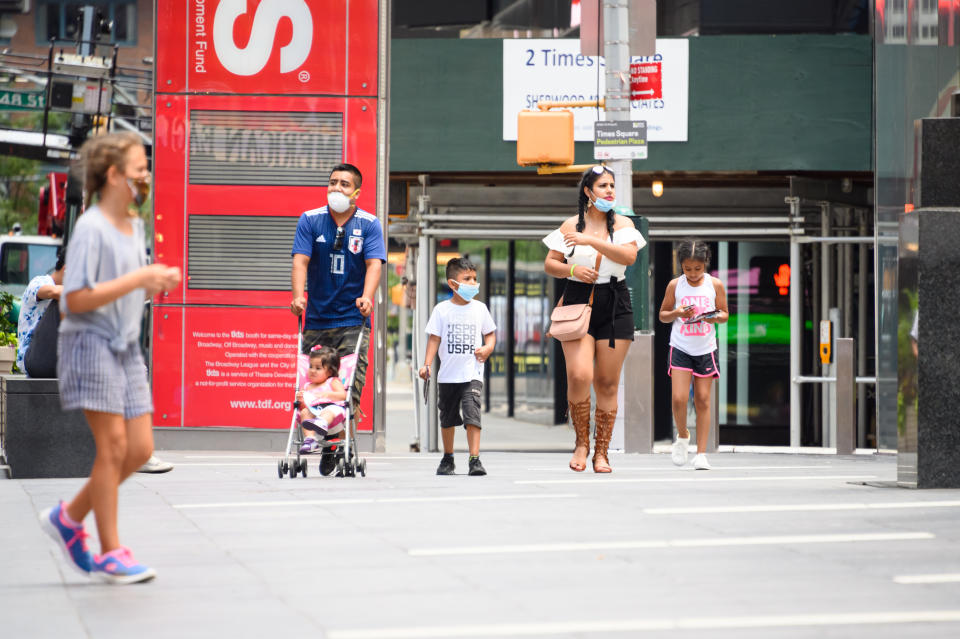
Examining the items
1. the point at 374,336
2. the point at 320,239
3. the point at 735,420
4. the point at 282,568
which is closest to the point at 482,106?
the point at 374,336

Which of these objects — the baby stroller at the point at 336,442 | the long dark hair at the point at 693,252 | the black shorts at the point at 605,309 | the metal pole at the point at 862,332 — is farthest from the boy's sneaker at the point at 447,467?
the metal pole at the point at 862,332

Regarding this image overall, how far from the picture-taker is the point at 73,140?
85.7 feet

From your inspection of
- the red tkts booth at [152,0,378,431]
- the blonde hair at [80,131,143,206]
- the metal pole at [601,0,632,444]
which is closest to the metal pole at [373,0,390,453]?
the red tkts booth at [152,0,378,431]

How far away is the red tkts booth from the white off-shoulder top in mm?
4603

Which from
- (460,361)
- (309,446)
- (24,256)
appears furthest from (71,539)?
(24,256)

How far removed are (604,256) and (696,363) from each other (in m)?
1.69

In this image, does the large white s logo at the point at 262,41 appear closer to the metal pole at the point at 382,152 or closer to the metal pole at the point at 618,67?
the metal pole at the point at 382,152

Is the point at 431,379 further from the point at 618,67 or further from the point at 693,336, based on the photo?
the point at 693,336

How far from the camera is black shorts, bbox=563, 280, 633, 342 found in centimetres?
931

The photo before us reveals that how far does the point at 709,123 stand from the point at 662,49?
0.94m

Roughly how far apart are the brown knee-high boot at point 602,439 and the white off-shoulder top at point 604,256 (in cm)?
87

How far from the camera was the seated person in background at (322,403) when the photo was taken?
8797mm

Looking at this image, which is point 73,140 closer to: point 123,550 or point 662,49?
point 662,49

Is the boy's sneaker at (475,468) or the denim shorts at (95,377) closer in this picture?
the denim shorts at (95,377)
